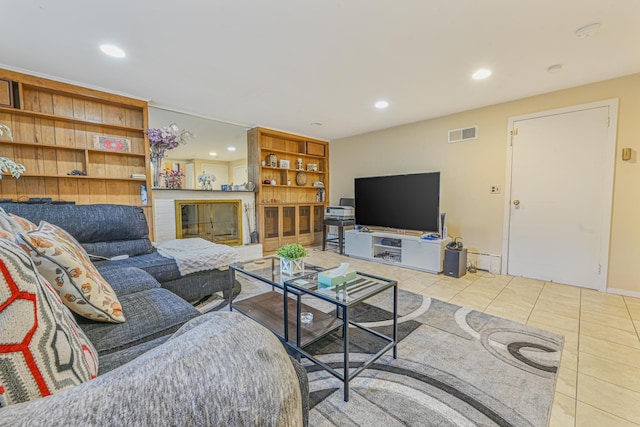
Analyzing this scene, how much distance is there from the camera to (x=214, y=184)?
4.24 metres

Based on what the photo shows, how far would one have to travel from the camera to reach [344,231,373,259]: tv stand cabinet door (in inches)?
166

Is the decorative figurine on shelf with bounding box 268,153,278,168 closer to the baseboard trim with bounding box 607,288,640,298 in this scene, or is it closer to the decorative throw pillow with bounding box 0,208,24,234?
the decorative throw pillow with bounding box 0,208,24,234

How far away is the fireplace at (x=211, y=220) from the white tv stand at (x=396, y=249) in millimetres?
1844

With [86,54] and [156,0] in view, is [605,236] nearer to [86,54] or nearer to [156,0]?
[156,0]

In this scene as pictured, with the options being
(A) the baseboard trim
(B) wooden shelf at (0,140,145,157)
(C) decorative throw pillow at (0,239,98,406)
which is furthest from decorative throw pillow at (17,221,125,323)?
(A) the baseboard trim

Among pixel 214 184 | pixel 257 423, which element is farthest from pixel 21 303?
pixel 214 184

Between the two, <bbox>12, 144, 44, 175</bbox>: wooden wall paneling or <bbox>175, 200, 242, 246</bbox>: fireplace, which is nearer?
<bbox>12, 144, 44, 175</bbox>: wooden wall paneling

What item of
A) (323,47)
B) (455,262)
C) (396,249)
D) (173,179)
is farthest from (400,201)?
(173,179)

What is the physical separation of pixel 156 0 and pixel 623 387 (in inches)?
136

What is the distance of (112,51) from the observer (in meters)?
2.21

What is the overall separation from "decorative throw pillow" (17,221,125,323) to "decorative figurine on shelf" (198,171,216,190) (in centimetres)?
304

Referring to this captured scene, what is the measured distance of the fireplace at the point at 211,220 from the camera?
12.6 feet

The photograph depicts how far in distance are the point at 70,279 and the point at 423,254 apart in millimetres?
3465

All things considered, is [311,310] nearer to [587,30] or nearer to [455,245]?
[455,245]
